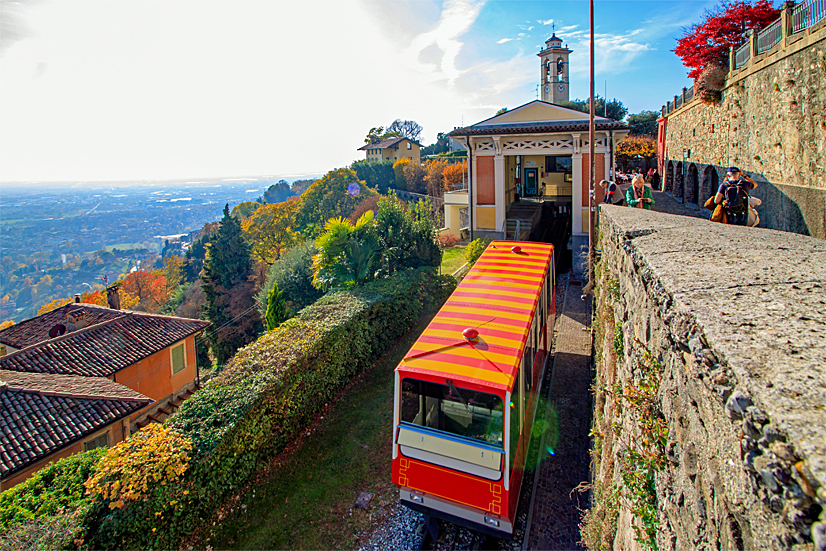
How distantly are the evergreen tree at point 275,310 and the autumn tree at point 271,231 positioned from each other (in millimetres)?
21989

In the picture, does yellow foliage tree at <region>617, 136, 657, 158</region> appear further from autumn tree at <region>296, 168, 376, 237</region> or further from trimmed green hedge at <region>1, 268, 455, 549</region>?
trimmed green hedge at <region>1, 268, 455, 549</region>

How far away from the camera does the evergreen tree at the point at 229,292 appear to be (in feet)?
100

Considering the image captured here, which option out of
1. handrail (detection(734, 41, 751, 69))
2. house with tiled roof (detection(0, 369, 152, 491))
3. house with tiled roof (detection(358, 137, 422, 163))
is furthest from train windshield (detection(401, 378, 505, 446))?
house with tiled roof (detection(358, 137, 422, 163))

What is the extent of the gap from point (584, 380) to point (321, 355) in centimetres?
597

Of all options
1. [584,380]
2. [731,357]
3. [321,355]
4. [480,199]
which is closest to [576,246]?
[480,199]

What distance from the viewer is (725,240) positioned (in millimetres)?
3623

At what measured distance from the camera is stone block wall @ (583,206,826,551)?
1.18 metres

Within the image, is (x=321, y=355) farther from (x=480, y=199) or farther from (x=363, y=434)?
(x=480, y=199)

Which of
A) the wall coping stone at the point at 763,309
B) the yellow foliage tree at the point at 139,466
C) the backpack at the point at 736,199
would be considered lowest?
the yellow foliage tree at the point at 139,466

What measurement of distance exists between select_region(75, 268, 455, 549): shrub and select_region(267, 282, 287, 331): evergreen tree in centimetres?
857

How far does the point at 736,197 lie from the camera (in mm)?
7125

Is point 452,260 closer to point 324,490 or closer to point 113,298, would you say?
point 324,490

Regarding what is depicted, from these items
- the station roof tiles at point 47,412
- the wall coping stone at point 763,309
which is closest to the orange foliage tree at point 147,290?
the station roof tiles at point 47,412

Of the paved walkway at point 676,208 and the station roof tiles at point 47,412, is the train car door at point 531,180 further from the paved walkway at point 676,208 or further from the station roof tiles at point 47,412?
the station roof tiles at point 47,412
